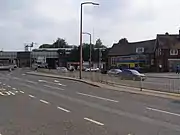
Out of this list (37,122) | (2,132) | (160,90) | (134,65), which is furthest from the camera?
(134,65)

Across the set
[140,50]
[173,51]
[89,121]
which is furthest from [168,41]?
[89,121]

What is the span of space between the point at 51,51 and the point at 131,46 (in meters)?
63.6

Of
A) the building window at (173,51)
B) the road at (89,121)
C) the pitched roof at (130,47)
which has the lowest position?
the road at (89,121)

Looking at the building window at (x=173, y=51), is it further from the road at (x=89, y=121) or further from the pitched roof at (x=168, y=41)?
the road at (x=89, y=121)

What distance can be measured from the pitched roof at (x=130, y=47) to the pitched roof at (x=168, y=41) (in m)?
5.15

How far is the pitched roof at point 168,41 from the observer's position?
313 feet

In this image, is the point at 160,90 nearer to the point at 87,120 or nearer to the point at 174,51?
the point at 87,120

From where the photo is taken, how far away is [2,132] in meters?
10.9

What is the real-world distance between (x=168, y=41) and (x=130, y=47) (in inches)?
702

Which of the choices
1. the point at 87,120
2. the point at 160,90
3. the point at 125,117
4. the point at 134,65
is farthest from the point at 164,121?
the point at 134,65

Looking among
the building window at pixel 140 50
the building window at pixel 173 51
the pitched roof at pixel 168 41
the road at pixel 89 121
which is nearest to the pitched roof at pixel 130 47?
the building window at pixel 140 50

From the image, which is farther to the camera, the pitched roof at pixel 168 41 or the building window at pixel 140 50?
the building window at pixel 140 50

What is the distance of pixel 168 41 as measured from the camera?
9625 centimetres

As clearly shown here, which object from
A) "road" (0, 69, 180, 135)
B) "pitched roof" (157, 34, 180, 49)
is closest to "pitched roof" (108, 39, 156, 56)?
"pitched roof" (157, 34, 180, 49)
